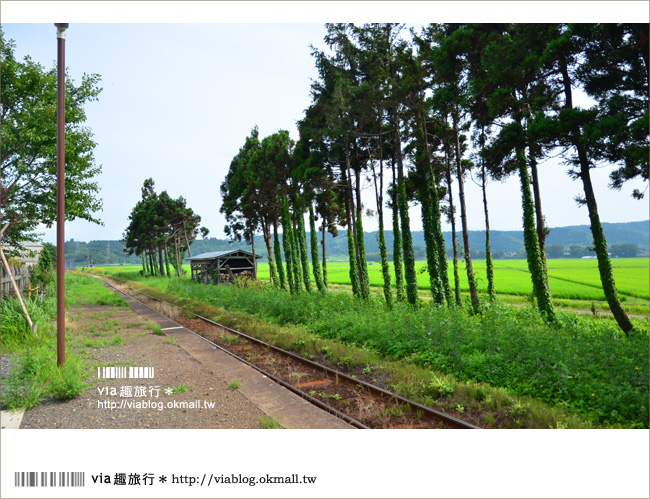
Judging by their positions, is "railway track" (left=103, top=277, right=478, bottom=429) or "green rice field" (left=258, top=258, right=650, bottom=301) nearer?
"railway track" (left=103, top=277, right=478, bottom=429)

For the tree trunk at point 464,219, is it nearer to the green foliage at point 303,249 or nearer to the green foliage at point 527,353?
the green foliage at point 527,353

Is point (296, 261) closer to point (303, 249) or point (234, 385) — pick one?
point (303, 249)

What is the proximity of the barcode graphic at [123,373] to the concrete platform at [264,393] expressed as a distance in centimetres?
147

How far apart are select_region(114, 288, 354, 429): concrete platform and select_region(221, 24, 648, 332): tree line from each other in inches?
290

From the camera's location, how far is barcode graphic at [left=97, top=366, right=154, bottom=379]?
277 inches

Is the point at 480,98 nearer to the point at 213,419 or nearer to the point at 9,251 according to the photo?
the point at 213,419

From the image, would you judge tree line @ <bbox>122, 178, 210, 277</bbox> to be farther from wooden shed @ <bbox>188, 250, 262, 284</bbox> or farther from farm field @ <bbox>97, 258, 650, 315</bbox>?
farm field @ <bbox>97, 258, 650, 315</bbox>

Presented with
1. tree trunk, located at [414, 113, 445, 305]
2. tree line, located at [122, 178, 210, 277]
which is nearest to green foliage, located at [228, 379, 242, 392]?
tree trunk, located at [414, 113, 445, 305]

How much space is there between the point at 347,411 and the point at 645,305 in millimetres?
20551

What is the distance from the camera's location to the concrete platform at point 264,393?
19.9ft

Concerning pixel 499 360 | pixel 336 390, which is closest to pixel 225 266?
pixel 336 390

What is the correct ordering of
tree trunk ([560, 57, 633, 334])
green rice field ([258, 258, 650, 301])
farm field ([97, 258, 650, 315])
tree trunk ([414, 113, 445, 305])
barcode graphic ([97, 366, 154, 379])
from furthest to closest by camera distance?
farm field ([97, 258, 650, 315]) < green rice field ([258, 258, 650, 301]) < tree trunk ([414, 113, 445, 305]) < tree trunk ([560, 57, 633, 334]) < barcode graphic ([97, 366, 154, 379])

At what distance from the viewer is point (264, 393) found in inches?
285

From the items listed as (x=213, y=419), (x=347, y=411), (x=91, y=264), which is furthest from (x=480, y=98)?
(x=91, y=264)
